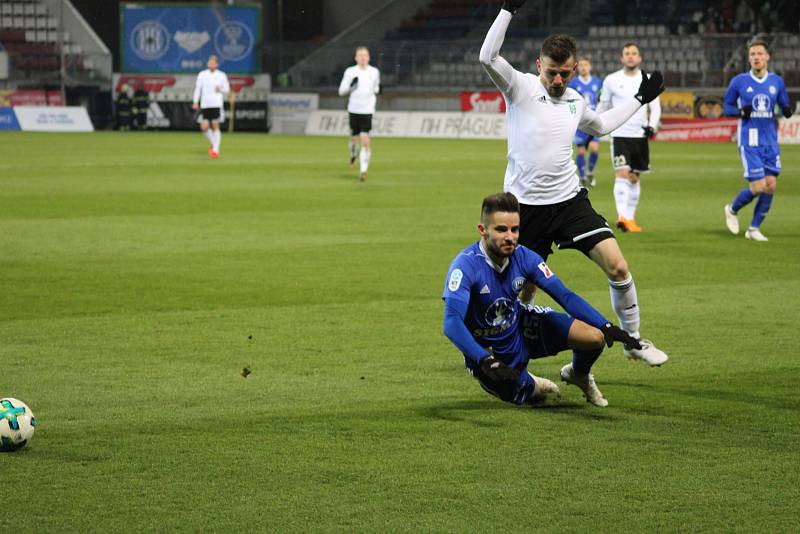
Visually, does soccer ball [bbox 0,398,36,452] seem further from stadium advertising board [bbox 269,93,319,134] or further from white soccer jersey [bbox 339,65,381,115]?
stadium advertising board [bbox 269,93,319,134]

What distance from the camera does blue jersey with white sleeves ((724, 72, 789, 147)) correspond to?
593 inches

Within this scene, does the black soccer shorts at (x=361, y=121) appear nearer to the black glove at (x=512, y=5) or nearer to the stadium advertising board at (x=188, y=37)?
the black glove at (x=512, y=5)

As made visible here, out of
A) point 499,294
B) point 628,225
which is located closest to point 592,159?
point 628,225

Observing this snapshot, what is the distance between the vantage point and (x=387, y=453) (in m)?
5.95

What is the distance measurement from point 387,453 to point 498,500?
845 millimetres

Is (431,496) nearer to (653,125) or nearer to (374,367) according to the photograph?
(374,367)

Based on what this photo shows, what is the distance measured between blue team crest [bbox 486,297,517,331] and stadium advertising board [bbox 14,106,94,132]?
133 feet

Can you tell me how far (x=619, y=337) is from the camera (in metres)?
6.22

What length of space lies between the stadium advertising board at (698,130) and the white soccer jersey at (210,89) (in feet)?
43.1

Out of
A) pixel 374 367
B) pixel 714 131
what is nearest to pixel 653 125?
pixel 374 367

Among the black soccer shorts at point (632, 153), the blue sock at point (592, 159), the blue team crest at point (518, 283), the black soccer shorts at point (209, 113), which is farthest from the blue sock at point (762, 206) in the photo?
the black soccer shorts at point (209, 113)

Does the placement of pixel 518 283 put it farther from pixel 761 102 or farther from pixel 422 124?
pixel 422 124

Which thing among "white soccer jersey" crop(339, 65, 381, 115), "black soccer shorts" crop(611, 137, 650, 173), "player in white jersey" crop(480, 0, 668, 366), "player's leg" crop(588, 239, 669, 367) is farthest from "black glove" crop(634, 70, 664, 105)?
"white soccer jersey" crop(339, 65, 381, 115)

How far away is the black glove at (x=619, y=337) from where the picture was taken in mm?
6215
